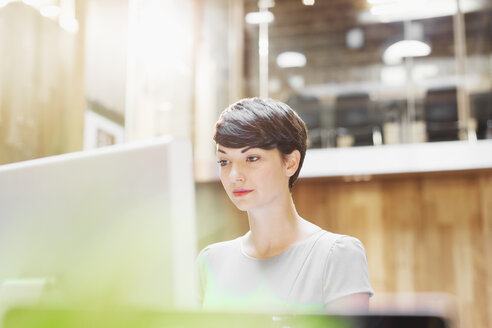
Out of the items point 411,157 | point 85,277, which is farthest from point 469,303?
point 85,277

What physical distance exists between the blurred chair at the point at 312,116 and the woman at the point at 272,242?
4118 mm

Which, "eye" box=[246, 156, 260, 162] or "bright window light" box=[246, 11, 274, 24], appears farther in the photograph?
"bright window light" box=[246, 11, 274, 24]

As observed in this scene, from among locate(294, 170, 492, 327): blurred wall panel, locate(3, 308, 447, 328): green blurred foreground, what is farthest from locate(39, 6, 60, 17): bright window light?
locate(294, 170, 492, 327): blurred wall panel

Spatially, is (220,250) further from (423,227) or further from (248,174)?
(423,227)

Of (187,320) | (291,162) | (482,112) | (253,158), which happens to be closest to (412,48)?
(482,112)

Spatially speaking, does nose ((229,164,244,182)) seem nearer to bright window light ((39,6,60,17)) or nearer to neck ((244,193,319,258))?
neck ((244,193,319,258))

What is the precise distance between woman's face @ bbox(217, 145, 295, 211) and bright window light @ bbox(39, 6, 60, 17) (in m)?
1.81

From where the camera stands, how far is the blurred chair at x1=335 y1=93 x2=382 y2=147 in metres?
5.21

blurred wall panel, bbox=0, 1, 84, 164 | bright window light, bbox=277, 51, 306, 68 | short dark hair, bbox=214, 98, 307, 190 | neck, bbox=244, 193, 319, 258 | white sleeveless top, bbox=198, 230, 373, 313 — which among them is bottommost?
white sleeveless top, bbox=198, 230, 373, 313

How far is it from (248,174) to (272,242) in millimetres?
175

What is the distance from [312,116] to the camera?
18.5 feet

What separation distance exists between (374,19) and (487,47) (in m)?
1.65

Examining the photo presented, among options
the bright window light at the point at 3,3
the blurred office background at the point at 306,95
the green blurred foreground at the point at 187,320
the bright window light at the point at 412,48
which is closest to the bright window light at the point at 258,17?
the blurred office background at the point at 306,95

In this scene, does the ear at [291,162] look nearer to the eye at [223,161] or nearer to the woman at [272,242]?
the woman at [272,242]
